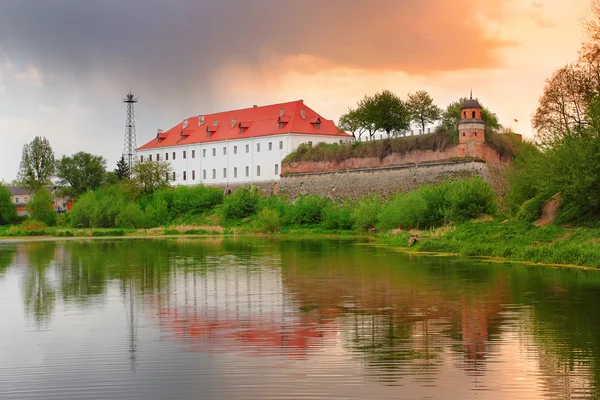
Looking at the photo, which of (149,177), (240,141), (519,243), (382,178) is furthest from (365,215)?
(149,177)

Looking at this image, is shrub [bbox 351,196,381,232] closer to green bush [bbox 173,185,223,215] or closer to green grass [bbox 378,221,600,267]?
green grass [bbox 378,221,600,267]

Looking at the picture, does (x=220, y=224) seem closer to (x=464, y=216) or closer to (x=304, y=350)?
(x=464, y=216)

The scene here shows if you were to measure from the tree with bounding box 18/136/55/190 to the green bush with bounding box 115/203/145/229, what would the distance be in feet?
107

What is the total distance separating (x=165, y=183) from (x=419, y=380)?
70.6 m

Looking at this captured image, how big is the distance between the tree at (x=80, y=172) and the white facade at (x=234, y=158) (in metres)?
15.6

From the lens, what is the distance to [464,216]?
41.0 metres

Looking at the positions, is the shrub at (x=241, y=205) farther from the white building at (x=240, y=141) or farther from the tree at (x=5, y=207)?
the tree at (x=5, y=207)

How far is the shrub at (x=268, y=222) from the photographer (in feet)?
204

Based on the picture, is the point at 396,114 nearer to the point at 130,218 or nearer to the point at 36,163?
the point at 130,218

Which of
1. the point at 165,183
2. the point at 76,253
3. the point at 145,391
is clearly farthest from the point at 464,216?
the point at 165,183

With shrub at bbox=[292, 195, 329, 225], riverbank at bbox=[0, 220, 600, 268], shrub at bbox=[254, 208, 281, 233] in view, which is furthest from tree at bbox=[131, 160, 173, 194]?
riverbank at bbox=[0, 220, 600, 268]

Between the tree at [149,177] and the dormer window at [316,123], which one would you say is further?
the tree at [149,177]

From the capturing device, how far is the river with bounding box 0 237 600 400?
1059 centimetres

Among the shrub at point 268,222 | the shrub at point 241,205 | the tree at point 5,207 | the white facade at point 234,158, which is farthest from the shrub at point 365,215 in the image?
the tree at point 5,207
